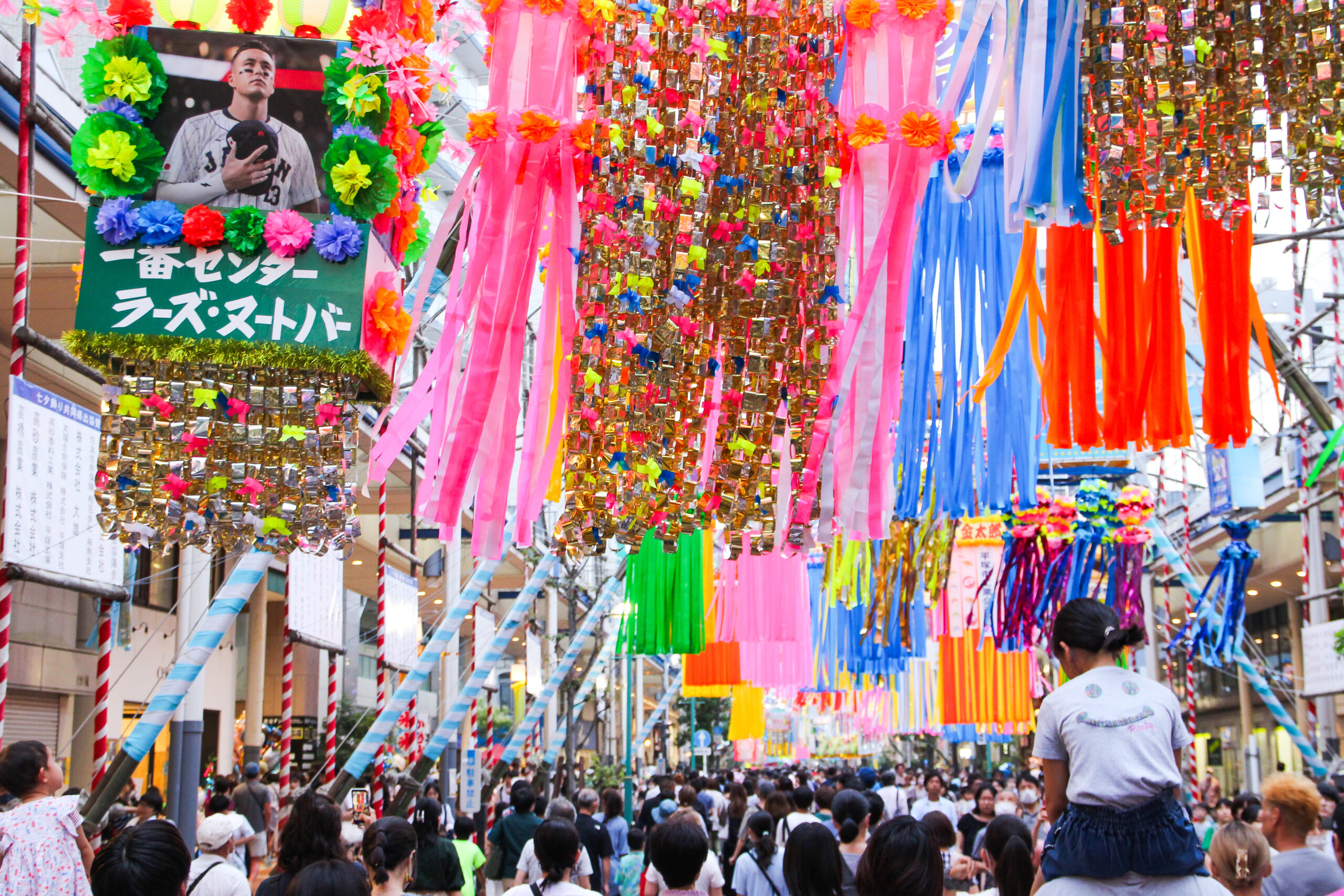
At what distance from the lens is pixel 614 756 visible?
3222 cm

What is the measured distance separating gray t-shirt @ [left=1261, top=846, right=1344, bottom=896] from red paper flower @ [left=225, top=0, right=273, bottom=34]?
4.35 meters

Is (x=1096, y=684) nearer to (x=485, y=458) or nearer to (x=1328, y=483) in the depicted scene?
(x=485, y=458)

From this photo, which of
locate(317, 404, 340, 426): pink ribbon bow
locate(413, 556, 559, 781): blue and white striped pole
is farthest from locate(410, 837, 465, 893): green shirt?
locate(413, 556, 559, 781): blue and white striped pole

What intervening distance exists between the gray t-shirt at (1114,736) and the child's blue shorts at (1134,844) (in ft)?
0.09

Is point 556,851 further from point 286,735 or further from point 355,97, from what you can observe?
point 286,735

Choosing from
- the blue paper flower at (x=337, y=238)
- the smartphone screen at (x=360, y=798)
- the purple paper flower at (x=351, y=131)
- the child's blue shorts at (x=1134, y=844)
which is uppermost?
the purple paper flower at (x=351, y=131)

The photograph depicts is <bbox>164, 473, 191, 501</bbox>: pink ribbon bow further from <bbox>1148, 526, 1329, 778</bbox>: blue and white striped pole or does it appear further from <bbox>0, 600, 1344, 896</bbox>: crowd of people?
<bbox>1148, 526, 1329, 778</bbox>: blue and white striped pole

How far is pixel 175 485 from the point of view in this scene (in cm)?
425

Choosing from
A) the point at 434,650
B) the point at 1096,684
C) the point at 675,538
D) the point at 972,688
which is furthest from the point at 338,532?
the point at 972,688

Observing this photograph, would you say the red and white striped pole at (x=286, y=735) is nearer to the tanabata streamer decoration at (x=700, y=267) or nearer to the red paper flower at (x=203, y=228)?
the red paper flower at (x=203, y=228)

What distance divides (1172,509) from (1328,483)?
7.63 meters

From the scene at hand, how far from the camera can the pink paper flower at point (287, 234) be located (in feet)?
13.6

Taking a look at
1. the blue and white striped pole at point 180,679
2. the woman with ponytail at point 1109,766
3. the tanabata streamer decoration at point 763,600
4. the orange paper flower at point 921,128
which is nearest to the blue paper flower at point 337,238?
the blue and white striped pole at point 180,679

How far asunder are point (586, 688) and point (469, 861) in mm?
10795
